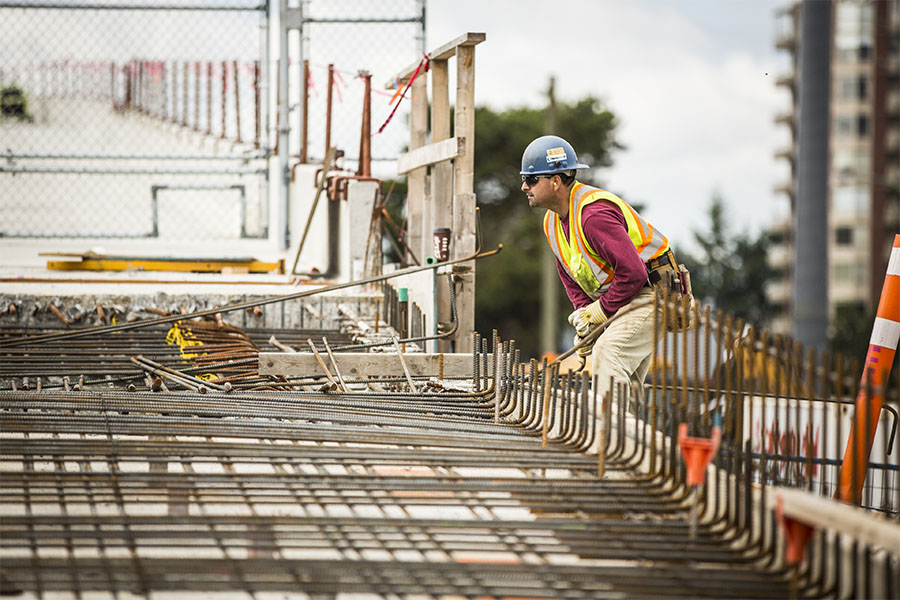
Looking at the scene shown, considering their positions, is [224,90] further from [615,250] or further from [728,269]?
[728,269]

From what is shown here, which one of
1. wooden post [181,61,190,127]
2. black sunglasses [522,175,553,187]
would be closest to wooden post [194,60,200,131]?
wooden post [181,61,190,127]

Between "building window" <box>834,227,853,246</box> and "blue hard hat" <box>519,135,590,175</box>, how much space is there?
5528 centimetres

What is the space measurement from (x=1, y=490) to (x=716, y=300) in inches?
1931

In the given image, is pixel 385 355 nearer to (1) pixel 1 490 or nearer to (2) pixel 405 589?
(1) pixel 1 490

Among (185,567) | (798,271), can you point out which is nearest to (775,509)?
(185,567)

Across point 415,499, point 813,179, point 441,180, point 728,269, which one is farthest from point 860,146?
point 415,499

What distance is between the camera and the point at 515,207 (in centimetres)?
4591

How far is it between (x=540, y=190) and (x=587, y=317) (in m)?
0.83

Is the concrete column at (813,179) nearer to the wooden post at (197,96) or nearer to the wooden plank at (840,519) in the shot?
the wooden post at (197,96)

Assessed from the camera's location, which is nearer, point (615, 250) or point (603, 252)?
point (615, 250)

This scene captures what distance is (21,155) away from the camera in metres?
13.7

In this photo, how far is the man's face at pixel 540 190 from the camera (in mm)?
7367

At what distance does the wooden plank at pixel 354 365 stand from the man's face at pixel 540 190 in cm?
123

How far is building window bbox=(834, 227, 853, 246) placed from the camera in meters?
59.5
